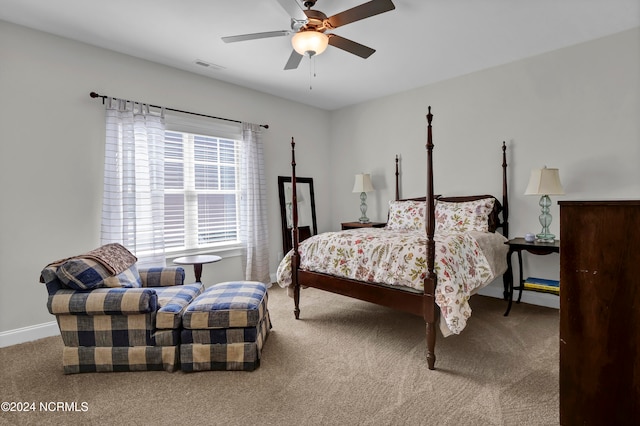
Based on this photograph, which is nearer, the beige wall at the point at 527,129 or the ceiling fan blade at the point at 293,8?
the ceiling fan blade at the point at 293,8

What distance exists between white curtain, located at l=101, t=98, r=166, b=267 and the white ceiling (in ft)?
2.21

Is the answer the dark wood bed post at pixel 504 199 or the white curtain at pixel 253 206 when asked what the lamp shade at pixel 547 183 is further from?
the white curtain at pixel 253 206

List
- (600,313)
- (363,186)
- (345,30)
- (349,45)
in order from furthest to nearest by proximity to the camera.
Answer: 1. (363,186)
2. (345,30)
3. (349,45)
4. (600,313)

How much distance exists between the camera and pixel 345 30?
3.01 metres

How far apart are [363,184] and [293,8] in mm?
2943

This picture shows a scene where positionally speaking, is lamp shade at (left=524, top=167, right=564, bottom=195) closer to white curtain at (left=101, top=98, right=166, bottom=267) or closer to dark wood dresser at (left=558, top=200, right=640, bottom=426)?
dark wood dresser at (left=558, top=200, right=640, bottom=426)

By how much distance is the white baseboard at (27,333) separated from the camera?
2.78 metres

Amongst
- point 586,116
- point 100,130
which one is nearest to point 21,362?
point 100,130

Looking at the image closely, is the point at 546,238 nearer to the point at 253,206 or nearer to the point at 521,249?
the point at 521,249

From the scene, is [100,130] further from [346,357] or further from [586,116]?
[586,116]

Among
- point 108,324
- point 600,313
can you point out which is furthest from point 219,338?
point 600,313

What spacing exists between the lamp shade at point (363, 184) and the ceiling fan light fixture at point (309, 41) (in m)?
2.64

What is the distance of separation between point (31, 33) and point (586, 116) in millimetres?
5143

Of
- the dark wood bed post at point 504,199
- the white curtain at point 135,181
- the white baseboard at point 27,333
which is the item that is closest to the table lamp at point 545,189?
the dark wood bed post at point 504,199
